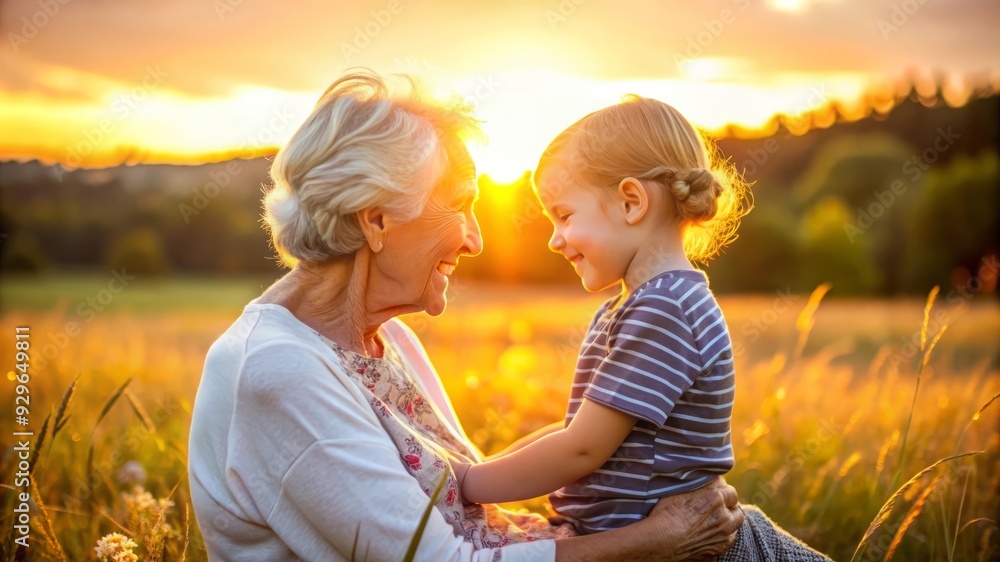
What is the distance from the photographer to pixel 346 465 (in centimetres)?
180

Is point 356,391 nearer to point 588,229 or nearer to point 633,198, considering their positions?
point 588,229

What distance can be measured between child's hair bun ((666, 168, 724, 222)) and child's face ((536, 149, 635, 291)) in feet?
0.61

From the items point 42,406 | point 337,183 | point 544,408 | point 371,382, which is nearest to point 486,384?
point 544,408

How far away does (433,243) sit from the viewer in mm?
2311

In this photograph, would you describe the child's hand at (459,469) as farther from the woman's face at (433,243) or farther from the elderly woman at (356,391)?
the woman's face at (433,243)

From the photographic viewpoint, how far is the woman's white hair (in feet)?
6.82

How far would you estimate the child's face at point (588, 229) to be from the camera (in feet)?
7.60

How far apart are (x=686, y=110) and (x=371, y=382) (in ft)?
4.51

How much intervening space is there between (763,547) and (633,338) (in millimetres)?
786

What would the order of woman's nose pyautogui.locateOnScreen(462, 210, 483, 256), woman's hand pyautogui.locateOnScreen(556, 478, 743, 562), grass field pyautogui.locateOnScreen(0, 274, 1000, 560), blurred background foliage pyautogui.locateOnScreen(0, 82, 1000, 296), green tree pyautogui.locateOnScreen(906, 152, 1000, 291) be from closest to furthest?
1. woman's hand pyautogui.locateOnScreen(556, 478, 743, 562)
2. woman's nose pyautogui.locateOnScreen(462, 210, 483, 256)
3. grass field pyautogui.locateOnScreen(0, 274, 1000, 560)
4. blurred background foliage pyautogui.locateOnScreen(0, 82, 1000, 296)
5. green tree pyautogui.locateOnScreen(906, 152, 1000, 291)
